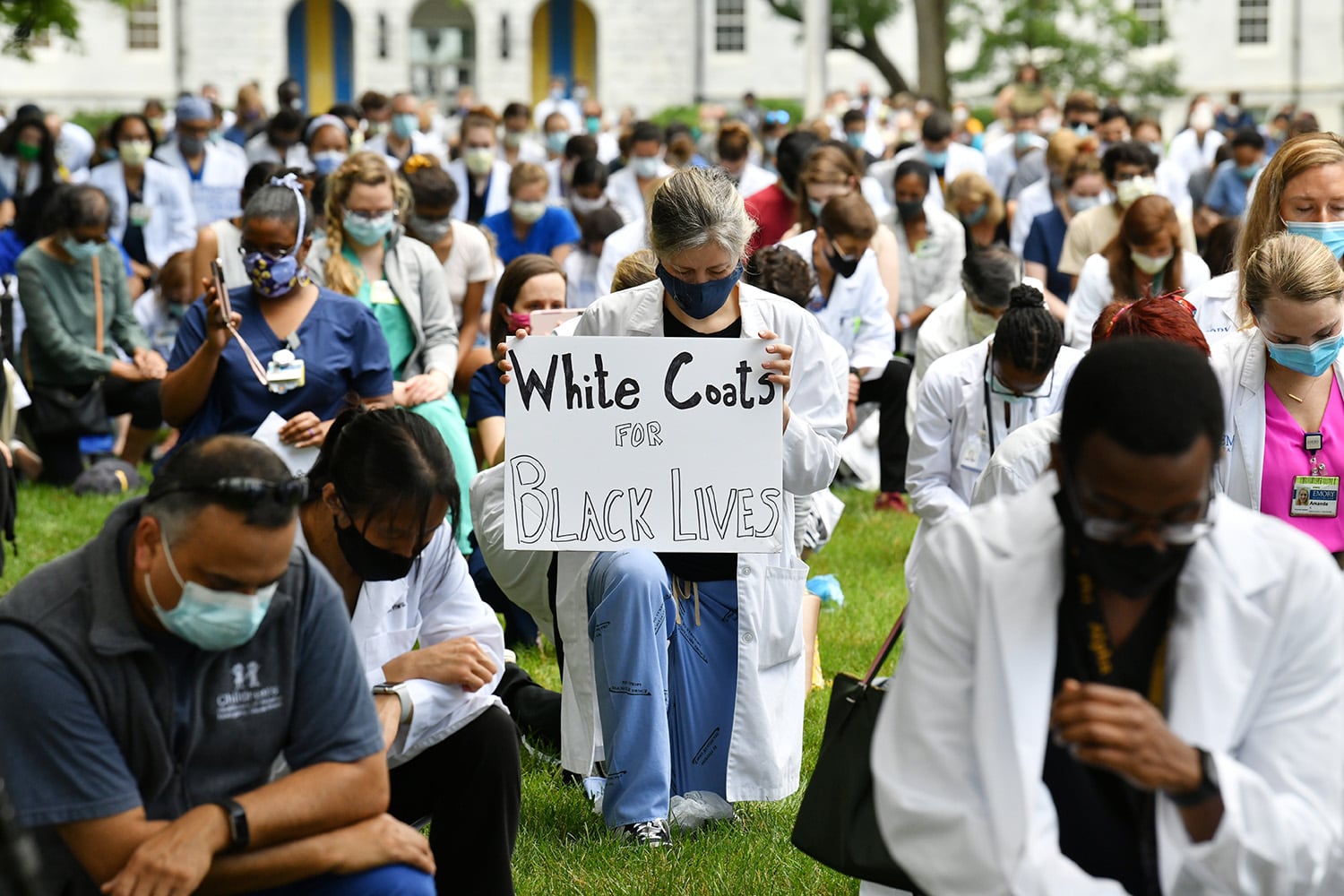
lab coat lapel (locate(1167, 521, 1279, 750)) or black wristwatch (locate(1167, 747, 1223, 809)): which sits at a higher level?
lab coat lapel (locate(1167, 521, 1279, 750))

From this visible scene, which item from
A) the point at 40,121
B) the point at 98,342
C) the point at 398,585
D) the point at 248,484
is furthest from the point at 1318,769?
the point at 40,121

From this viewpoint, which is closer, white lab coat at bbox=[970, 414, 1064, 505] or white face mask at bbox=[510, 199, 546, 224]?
white lab coat at bbox=[970, 414, 1064, 505]

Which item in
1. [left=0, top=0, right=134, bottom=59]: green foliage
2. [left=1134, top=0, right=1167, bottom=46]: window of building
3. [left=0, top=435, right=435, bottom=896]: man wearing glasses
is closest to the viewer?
[left=0, top=435, right=435, bottom=896]: man wearing glasses

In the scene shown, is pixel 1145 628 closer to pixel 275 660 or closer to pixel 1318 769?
pixel 1318 769

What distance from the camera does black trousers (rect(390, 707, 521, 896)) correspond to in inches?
183

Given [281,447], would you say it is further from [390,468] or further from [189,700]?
[189,700]

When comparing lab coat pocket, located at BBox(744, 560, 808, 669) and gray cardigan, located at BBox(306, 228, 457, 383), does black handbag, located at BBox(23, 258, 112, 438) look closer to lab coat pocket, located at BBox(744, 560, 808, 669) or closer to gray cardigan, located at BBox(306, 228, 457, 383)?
gray cardigan, located at BBox(306, 228, 457, 383)

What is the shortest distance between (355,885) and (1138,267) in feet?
22.3

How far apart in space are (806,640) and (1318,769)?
12.5ft

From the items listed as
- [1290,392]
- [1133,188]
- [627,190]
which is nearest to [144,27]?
[627,190]

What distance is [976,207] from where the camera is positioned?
1323 centimetres

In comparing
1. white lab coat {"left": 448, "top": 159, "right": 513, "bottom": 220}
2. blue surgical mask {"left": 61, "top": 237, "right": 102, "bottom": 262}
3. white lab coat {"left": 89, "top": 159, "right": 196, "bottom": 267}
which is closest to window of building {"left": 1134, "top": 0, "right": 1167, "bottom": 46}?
white lab coat {"left": 448, "top": 159, "right": 513, "bottom": 220}

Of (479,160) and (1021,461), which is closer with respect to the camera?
(1021,461)

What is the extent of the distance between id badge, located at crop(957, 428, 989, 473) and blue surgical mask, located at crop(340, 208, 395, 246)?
3098mm
